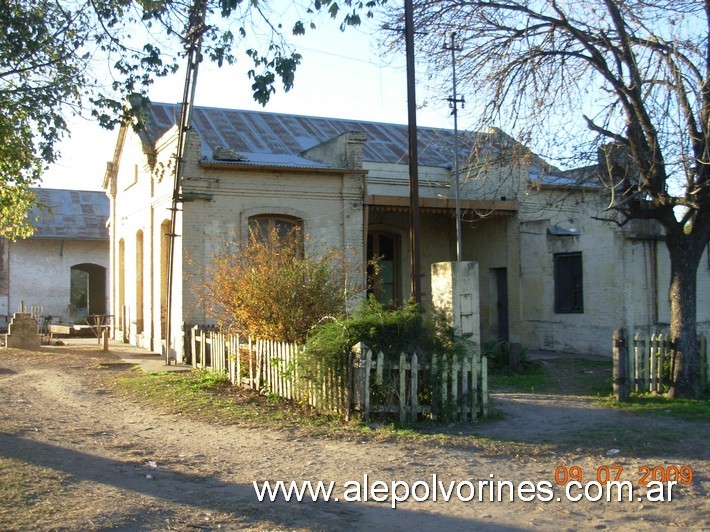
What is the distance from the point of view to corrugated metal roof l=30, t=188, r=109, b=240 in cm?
3306

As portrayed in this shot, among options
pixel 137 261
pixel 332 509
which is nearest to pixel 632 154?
pixel 332 509

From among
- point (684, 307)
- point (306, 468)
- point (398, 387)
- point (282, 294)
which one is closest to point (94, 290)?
point (282, 294)

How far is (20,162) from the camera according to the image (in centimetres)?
1377

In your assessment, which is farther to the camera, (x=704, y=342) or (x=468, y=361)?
(x=704, y=342)

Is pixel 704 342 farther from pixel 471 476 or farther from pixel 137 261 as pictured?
pixel 137 261

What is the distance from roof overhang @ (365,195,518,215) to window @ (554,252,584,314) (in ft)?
6.29

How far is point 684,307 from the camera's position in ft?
38.2

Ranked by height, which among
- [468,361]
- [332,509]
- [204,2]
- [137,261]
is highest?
[204,2]

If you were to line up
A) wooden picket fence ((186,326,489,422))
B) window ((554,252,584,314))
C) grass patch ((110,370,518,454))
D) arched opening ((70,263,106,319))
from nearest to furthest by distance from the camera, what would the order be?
1. grass patch ((110,370,518,454))
2. wooden picket fence ((186,326,489,422))
3. window ((554,252,584,314))
4. arched opening ((70,263,106,319))

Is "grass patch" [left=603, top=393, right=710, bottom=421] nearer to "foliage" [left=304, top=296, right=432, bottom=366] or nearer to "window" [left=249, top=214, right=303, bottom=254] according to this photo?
"foliage" [left=304, top=296, right=432, bottom=366]

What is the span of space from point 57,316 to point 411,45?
26686 millimetres

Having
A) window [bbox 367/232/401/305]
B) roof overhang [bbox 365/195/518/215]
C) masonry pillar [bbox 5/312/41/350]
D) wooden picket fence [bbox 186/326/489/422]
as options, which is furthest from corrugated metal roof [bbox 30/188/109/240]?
wooden picket fence [bbox 186/326/489/422]

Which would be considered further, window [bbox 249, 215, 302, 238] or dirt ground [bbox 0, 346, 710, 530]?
window [bbox 249, 215, 302, 238]

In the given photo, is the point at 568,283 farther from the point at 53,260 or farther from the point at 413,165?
the point at 53,260
